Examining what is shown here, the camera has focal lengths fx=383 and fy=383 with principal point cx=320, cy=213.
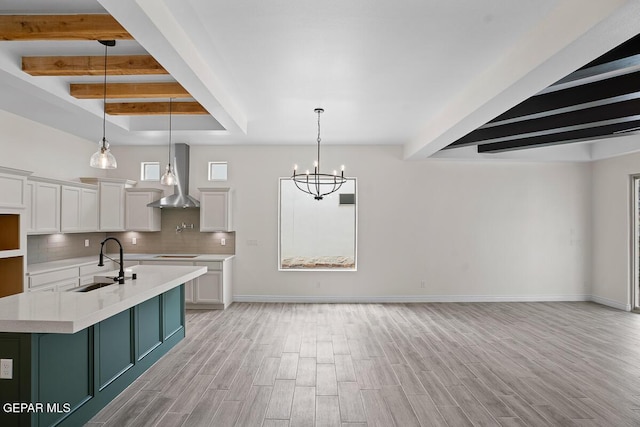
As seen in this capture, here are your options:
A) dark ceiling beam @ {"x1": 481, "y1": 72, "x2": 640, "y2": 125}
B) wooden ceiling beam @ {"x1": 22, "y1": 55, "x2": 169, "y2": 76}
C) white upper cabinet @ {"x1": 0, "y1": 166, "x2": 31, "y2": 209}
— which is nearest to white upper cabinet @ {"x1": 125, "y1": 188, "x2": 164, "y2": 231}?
white upper cabinet @ {"x1": 0, "y1": 166, "x2": 31, "y2": 209}

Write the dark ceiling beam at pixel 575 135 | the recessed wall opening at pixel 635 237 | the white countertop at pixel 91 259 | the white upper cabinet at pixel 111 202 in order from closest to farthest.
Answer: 1. the dark ceiling beam at pixel 575 135
2. the white countertop at pixel 91 259
3. the white upper cabinet at pixel 111 202
4. the recessed wall opening at pixel 635 237

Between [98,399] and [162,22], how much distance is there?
283 cm

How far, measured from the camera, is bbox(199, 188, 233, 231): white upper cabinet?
6793 millimetres

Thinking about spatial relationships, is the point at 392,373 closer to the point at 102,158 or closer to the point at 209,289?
the point at 102,158

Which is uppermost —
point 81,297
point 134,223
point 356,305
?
point 134,223

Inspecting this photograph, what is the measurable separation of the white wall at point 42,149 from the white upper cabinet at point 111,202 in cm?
36

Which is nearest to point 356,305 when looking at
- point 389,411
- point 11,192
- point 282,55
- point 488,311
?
point 488,311

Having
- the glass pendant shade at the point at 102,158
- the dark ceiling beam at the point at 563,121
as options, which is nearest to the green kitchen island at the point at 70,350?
the glass pendant shade at the point at 102,158

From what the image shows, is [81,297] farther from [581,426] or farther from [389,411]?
[581,426]

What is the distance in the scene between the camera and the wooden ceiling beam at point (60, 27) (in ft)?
8.69

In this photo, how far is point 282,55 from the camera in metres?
3.39

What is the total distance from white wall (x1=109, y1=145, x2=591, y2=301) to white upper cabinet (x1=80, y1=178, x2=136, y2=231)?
0.57 m

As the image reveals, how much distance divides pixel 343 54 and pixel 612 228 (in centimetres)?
637

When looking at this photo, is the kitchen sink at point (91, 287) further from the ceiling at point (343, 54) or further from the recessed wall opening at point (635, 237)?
the recessed wall opening at point (635, 237)
